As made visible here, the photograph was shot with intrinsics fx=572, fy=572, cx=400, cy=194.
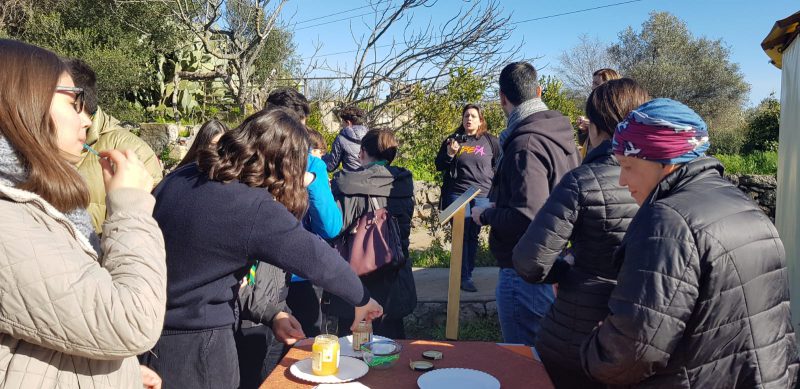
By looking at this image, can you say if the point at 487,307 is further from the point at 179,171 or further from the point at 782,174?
the point at 179,171

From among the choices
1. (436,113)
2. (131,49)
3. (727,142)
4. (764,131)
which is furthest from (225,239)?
(727,142)

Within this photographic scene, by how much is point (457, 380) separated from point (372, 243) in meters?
1.94

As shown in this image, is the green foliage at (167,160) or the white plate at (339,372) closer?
the white plate at (339,372)

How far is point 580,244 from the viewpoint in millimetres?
2225

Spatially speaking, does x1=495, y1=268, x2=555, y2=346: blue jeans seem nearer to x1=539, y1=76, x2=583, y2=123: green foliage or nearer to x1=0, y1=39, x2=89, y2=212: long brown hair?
x1=0, y1=39, x2=89, y2=212: long brown hair

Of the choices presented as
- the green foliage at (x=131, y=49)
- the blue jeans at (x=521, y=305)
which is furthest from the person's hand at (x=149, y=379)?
the green foliage at (x=131, y=49)

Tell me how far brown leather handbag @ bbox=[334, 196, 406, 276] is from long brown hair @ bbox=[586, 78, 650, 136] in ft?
5.87

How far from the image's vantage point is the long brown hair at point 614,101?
234cm

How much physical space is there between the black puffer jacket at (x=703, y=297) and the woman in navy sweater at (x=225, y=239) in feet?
3.22

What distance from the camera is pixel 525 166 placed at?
2902mm

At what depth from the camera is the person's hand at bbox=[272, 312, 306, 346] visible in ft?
8.62

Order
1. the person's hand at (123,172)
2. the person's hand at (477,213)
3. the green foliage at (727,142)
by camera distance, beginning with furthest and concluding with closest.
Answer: the green foliage at (727,142)
the person's hand at (477,213)
the person's hand at (123,172)

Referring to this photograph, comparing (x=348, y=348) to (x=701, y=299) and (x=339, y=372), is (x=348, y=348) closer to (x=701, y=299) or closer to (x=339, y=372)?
(x=339, y=372)

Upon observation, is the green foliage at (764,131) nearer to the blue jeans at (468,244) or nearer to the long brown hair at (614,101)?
the blue jeans at (468,244)
